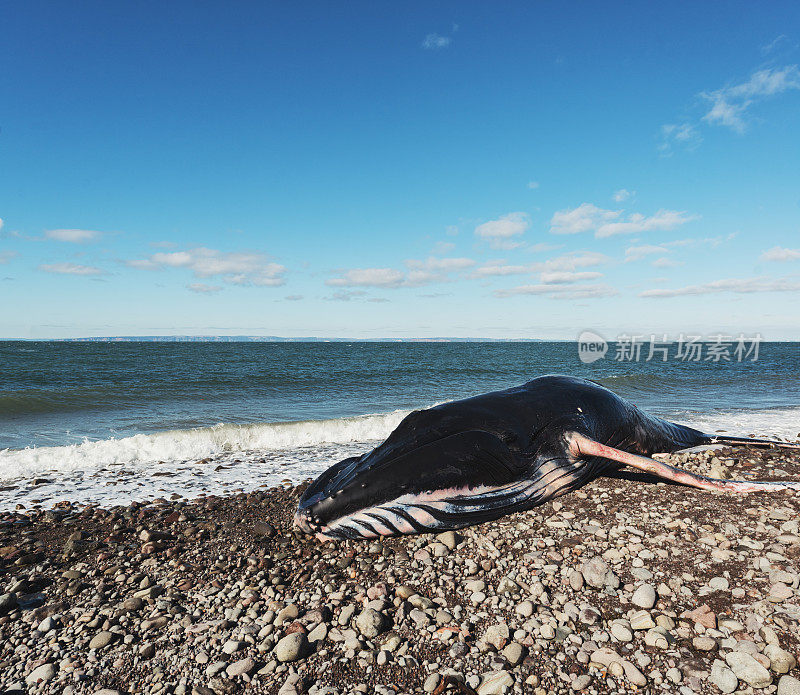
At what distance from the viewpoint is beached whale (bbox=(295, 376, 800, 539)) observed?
504 centimetres

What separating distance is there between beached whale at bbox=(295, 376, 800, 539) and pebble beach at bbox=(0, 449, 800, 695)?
0.21m

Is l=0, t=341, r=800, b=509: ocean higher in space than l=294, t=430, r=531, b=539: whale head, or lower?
lower

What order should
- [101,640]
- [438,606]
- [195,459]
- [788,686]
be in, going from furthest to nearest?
[195,459]
[438,606]
[101,640]
[788,686]

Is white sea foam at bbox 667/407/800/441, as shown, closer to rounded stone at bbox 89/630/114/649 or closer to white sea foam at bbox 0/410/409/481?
white sea foam at bbox 0/410/409/481

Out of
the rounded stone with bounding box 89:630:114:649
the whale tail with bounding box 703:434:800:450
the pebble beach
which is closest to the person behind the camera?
the pebble beach

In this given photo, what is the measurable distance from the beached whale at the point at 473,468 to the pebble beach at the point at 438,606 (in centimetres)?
21

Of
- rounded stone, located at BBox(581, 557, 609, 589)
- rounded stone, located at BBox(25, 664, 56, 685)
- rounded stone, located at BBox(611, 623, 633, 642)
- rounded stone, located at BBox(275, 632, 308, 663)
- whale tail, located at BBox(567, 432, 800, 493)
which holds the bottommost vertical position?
rounded stone, located at BBox(25, 664, 56, 685)

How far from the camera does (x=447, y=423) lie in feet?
18.5

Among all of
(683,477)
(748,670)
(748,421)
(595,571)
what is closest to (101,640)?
(595,571)

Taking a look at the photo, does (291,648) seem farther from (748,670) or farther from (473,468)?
(748,670)

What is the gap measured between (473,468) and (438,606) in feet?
5.11

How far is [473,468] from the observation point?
17.2 feet

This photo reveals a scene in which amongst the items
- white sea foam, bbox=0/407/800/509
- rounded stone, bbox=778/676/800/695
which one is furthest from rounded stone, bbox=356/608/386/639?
white sea foam, bbox=0/407/800/509

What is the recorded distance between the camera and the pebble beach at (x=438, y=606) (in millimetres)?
3299
